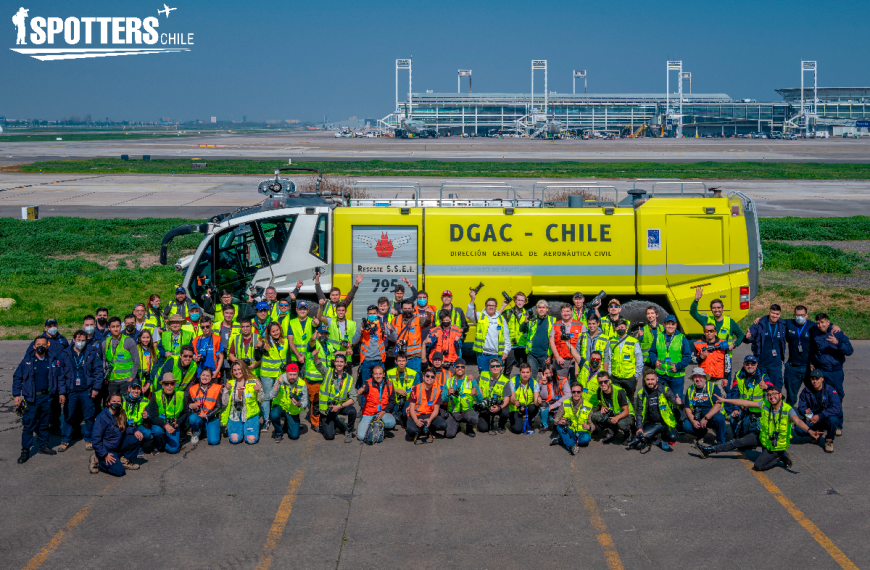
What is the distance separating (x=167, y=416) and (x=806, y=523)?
8.25 m

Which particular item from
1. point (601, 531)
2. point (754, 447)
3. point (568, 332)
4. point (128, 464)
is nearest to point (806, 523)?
point (754, 447)

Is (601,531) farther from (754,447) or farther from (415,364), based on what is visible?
(415,364)

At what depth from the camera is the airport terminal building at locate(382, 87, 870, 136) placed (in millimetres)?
185375

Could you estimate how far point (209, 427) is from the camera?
1103cm

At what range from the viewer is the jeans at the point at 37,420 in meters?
10.5

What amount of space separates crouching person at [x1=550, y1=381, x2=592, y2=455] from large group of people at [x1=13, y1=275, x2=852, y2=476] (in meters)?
0.02

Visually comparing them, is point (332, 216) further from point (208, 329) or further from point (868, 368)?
point (868, 368)

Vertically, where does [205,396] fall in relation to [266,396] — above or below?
above

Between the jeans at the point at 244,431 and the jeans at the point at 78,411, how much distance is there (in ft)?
6.52

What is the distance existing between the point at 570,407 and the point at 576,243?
4716 mm

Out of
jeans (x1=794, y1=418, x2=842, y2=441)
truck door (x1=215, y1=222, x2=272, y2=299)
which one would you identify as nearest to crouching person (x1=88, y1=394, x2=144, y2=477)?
truck door (x1=215, y1=222, x2=272, y2=299)

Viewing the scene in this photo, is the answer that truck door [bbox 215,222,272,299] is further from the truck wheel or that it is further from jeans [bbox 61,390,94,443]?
the truck wheel

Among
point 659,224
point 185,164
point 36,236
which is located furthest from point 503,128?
point 659,224

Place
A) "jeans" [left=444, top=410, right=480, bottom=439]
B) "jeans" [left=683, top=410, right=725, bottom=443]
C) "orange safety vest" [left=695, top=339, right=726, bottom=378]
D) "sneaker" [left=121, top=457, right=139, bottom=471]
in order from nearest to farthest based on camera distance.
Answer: "sneaker" [left=121, top=457, right=139, bottom=471] < "jeans" [left=683, top=410, right=725, bottom=443] < "jeans" [left=444, top=410, right=480, bottom=439] < "orange safety vest" [left=695, top=339, right=726, bottom=378]
